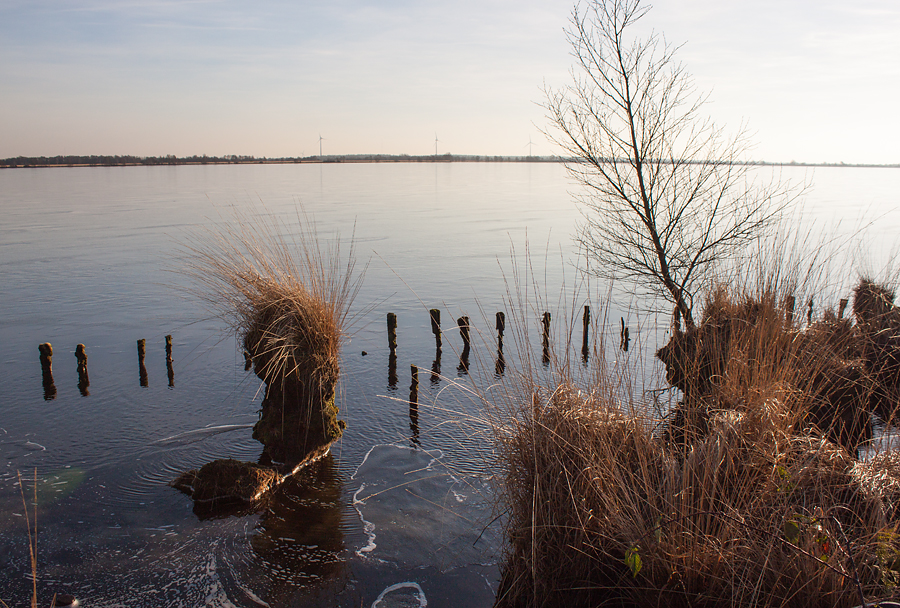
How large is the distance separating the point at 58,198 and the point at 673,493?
84.2 m

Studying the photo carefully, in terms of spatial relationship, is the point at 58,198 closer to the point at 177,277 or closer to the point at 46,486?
the point at 177,277

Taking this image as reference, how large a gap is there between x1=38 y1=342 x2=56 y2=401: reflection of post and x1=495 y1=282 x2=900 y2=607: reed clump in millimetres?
12639

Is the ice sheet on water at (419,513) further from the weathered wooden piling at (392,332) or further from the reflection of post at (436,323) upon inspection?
the reflection of post at (436,323)

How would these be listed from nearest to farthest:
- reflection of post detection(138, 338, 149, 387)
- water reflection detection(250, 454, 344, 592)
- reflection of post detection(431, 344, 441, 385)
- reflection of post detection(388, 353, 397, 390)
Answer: water reflection detection(250, 454, 344, 592) < reflection of post detection(138, 338, 149, 387) < reflection of post detection(388, 353, 397, 390) < reflection of post detection(431, 344, 441, 385)

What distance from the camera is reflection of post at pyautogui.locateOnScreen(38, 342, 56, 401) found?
13.6 m

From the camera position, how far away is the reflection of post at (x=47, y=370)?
13555 millimetres

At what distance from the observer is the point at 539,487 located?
521cm

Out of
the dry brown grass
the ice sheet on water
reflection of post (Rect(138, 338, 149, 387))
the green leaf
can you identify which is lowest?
the ice sheet on water

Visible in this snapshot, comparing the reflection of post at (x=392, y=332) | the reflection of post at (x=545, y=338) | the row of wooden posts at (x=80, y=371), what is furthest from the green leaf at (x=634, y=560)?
the row of wooden posts at (x=80, y=371)

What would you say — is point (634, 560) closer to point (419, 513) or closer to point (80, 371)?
point (419, 513)

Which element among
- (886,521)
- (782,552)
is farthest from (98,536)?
(886,521)

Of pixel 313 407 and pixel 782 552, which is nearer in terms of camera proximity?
pixel 782 552

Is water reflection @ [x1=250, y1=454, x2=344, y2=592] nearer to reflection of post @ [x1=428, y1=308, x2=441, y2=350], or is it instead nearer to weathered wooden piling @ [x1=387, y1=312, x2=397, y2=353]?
weathered wooden piling @ [x1=387, y1=312, x2=397, y2=353]

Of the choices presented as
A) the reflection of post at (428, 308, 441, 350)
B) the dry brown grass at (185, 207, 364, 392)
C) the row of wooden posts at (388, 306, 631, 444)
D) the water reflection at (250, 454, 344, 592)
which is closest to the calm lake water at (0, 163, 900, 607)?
the water reflection at (250, 454, 344, 592)
